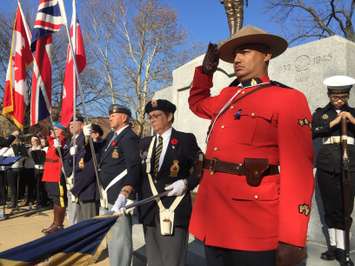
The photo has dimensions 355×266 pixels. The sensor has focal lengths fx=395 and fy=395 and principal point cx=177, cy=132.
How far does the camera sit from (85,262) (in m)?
2.21

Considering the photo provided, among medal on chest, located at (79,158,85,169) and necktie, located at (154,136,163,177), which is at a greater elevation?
necktie, located at (154,136,163,177)

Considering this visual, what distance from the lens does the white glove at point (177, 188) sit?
3432 millimetres

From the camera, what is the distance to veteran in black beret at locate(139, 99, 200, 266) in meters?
3.47

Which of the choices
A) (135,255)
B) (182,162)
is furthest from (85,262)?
(135,255)

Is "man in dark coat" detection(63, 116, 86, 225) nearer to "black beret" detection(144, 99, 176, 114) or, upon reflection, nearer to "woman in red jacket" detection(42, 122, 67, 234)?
"woman in red jacket" detection(42, 122, 67, 234)

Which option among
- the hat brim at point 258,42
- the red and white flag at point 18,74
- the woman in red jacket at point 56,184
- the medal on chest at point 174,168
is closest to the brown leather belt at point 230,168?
the hat brim at point 258,42

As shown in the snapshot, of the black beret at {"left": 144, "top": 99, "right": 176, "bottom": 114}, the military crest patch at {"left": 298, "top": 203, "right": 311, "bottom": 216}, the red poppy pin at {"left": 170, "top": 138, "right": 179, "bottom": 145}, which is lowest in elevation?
the military crest patch at {"left": 298, "top": 203, "right": 311, "bottom": 216}

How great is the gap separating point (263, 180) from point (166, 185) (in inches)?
64.8

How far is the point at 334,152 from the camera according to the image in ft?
12.5

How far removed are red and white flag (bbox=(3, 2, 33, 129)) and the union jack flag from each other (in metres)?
0.37

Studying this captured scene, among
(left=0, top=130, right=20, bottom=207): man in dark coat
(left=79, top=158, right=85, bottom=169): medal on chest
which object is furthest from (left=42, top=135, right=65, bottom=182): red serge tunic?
(left=0, top=130, right=20, bottom=207): man in dark coat

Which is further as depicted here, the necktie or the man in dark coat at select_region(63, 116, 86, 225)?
the man in dark coat at select_region(63, 116, 86, 225)

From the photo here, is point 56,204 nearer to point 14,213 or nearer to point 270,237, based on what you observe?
point 14,213

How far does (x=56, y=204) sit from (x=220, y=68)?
3739 millimetres
